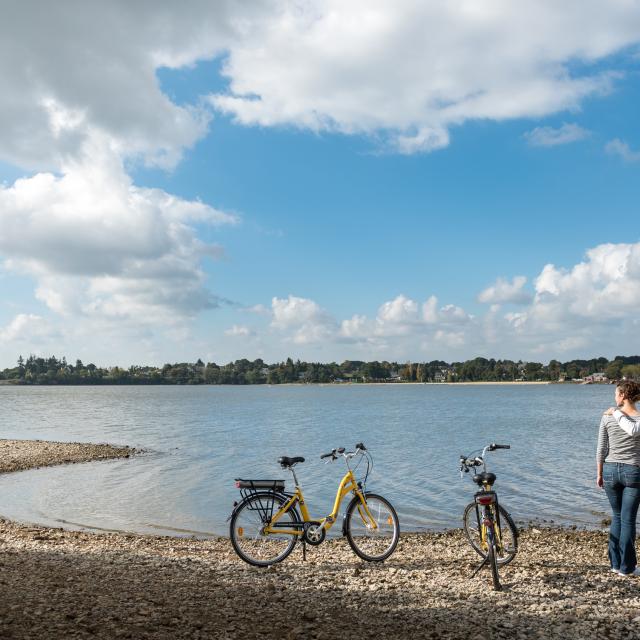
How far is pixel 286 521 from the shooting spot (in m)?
9.37

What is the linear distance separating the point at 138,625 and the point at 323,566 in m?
3.57

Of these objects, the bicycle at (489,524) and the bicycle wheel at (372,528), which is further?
the bicycle wheel at (372,528)

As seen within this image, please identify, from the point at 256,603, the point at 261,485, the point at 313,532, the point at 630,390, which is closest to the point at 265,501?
the point at 261,485

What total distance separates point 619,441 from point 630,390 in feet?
2.38

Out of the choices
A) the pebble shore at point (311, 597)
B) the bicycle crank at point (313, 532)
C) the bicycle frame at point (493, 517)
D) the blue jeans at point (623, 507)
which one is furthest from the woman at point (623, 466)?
the bicycle crank at point (313, 532)

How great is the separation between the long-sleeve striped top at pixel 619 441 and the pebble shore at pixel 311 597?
1.71 meters

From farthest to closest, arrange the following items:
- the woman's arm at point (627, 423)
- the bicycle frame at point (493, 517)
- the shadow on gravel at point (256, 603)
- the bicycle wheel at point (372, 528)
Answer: the bicycle wheel at point (372, 528) → the bicycle frame at point (493, 517) → the woman's arm at point (627, 423) → the shadow on gravel at point (256, 603)

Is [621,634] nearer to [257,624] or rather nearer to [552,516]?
[257,624]

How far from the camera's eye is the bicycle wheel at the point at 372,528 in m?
9.70

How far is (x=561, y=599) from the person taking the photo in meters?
7.65

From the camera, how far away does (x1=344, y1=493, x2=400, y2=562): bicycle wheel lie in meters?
9.70

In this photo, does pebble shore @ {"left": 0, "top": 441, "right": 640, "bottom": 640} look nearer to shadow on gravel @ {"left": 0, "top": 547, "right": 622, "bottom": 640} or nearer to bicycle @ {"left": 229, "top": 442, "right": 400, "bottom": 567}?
shadow on gravel @ {"left": 0, "top": 547, "right": 622, "bottom": 640}

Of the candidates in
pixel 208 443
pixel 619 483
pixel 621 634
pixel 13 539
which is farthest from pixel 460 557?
pixel 208 443

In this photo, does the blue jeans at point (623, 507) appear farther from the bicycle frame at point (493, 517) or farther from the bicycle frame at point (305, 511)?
the bicycle frame at point (305, 511)
